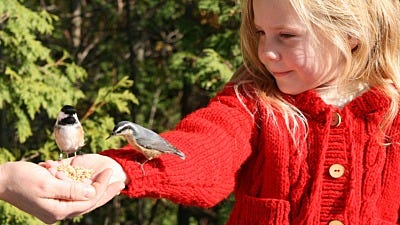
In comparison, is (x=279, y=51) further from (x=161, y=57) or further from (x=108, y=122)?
(x=161, y=57)

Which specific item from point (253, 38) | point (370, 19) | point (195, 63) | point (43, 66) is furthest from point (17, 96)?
point (370, 19)

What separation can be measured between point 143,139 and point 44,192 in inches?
9.5

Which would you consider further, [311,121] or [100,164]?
[311,121]

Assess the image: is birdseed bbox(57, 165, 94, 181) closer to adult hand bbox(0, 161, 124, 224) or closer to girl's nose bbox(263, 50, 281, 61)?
adult hand bbox(0, 161, 124, 224)

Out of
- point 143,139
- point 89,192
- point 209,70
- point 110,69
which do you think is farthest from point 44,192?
point 110,69

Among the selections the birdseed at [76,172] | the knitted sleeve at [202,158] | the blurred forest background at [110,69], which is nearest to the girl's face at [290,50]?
the knitted sleeve at [202,158]

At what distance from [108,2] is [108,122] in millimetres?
1929

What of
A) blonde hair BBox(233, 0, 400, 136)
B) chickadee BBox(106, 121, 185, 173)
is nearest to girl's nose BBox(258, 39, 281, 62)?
blonde hair BBox(233, 0, 400, 136)

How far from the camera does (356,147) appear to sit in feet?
6.29

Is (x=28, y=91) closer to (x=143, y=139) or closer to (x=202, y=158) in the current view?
(x=202, y=158)

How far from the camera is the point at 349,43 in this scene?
1945 mm

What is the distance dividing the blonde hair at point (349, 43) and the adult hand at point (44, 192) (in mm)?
686

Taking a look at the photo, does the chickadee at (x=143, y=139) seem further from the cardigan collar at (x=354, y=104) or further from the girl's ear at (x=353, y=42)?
the girl's ear at (x=353, y=42)

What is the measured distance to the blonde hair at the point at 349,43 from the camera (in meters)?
1.87
